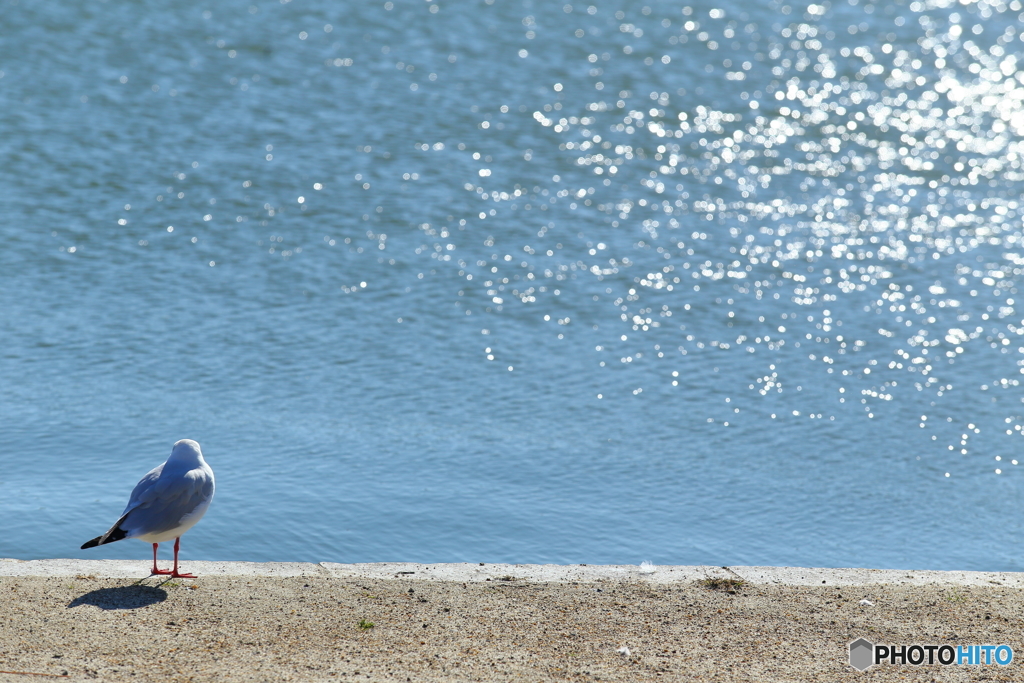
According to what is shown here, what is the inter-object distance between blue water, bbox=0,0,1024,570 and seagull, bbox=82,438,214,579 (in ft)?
4.54

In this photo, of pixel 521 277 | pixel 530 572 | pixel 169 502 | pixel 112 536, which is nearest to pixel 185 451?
pixel 169 502

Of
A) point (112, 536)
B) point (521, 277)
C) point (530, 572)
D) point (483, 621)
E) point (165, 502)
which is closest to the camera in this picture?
point (483, 621)

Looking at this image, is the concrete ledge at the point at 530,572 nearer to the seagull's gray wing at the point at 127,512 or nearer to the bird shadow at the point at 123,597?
the bird shadow at the point at 123,597

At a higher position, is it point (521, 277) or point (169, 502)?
point (521, 277)

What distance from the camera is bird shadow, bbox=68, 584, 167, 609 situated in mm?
7316

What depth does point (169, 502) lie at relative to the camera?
770cm

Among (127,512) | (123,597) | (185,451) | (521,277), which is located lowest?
(123,597)

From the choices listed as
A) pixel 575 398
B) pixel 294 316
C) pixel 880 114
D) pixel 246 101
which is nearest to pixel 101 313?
pixel 294 316

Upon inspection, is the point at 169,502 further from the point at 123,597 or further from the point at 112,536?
the point at 123,597

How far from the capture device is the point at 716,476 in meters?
10.9

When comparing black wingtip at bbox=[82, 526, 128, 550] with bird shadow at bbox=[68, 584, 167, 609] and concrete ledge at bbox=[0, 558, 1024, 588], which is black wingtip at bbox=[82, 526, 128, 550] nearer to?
bird shadow at bbox=[68, 584, 167, 609]

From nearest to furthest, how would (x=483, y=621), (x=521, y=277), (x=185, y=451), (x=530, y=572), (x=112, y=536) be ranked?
(x=483, y=621) → (x=112, y=536) → (x=185, y=451) → (x=530, y=572) → (x=521, y=277)

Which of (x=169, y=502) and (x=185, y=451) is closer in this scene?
(x=169, y=502)

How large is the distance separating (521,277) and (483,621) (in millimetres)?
8555
